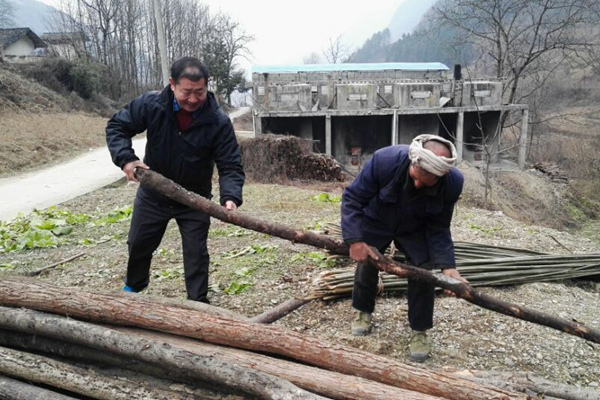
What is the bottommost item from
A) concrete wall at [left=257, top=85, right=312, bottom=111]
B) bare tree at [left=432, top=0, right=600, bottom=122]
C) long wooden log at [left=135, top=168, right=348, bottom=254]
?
long wooden log at [left=135, top=168, right=348, bottom=254]

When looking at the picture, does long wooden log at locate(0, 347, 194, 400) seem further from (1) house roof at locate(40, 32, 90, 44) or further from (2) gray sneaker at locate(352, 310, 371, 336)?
(1) house roof at locate(40, 32, 90, 44)

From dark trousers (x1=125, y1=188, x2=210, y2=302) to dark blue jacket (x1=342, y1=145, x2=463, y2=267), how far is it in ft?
3.54

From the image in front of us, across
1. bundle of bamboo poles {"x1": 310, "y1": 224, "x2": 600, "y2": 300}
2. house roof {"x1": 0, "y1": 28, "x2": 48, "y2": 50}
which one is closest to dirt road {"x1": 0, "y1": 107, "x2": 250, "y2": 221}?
bundle of bamboo poles {"x1": 310, "y1": 224, "x2": 600, "y2": 300}

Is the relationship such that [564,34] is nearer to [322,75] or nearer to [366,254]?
[322,75]

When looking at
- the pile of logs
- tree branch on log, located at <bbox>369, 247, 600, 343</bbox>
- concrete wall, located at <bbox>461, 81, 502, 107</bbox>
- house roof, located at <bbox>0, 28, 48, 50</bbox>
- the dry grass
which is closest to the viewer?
tree branch on log, located at <bbox>369, 247, 600, 343</bbox>

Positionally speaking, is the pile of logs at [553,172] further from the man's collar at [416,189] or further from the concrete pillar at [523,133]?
the man's collar at [416,189]

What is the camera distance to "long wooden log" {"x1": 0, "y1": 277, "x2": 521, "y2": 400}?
2.02 m

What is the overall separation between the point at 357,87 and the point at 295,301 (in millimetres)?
13998

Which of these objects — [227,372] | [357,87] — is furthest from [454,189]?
[357,87]

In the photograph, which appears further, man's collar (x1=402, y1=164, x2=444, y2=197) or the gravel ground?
the gravel ground

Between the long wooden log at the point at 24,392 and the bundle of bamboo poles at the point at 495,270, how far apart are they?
216 centimetres

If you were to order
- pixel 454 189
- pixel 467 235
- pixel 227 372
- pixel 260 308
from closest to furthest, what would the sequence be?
1. pixel 227 372
2. pixel 454 189
3. pixel 260 308
4. pixel 467 235

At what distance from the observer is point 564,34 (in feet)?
65.2

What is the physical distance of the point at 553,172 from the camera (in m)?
18.4
